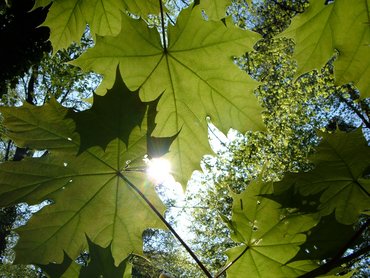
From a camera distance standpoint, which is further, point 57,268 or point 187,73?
point 187,73

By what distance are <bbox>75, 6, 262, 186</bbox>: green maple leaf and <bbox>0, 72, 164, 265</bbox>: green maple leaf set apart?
25 cm

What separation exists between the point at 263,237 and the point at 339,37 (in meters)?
0.65

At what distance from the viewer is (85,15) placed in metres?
1.43

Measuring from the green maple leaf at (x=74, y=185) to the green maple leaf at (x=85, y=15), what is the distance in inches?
24.2

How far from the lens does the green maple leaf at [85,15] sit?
4.54 feet

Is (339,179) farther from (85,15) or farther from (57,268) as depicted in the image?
(85,15)

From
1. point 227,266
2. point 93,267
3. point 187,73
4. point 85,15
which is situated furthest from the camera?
point 85,15

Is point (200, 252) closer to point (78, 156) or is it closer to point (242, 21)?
point (242, 21)

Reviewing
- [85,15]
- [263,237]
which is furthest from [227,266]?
[85,15]

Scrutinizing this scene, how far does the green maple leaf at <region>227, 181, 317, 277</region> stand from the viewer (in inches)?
43.2

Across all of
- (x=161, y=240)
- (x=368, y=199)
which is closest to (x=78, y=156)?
(x=368, y=199)

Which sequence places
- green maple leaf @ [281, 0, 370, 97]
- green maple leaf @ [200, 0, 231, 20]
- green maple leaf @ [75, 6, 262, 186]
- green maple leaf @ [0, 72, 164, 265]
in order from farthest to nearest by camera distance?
green maple leaf @ [200, 0, 231, 20], green maple leaf @ [75, 6, 262, 186], green maple leaf @ [281, 0, 370, 97], green maple leaf @ [0, 72, 164, 265]

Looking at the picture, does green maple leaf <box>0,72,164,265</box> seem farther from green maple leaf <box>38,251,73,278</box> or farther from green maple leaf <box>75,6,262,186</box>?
green maple leaf <box>75,6,262,186</box>

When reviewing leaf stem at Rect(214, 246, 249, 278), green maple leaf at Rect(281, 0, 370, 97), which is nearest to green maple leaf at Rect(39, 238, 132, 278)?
leaf stem at Rect(214, 246, 249, 278)
